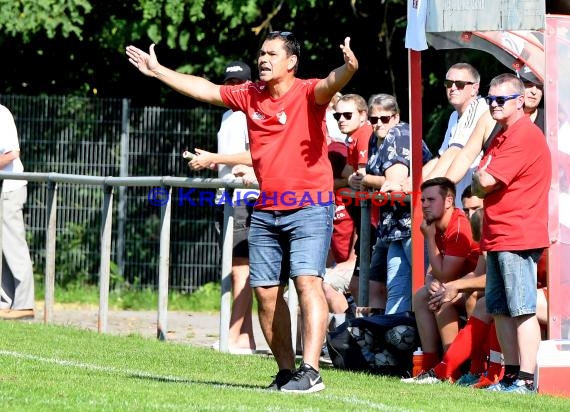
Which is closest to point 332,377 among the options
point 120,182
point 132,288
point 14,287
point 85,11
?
point 120,182

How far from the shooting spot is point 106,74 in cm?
2031

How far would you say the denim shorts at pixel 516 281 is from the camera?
352 inches

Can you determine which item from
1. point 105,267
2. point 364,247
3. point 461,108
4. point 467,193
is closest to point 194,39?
point 105,267

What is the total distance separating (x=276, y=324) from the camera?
346 inches

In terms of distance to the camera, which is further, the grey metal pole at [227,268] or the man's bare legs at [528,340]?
the grey metal pole at [227,268]

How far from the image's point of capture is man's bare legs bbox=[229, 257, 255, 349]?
11.7m

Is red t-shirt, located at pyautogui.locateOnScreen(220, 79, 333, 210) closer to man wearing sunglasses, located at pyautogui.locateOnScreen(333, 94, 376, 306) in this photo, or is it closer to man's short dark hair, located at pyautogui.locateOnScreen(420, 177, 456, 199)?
man's short dark hair, located at pyautogui.locateOnScreen(420, 177, 456, 199)

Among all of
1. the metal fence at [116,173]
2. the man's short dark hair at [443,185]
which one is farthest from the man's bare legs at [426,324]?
the metal fence at [116,173]

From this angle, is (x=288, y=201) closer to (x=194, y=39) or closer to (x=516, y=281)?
(x=516, y=281)

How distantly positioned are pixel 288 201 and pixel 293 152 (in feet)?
0.99

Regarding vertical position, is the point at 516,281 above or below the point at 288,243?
below

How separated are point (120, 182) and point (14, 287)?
1.93 metres

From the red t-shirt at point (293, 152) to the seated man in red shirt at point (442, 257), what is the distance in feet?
4.30

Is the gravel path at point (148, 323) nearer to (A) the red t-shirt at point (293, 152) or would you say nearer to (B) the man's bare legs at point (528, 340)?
(B) the man's bare legs at point (528, 340)
